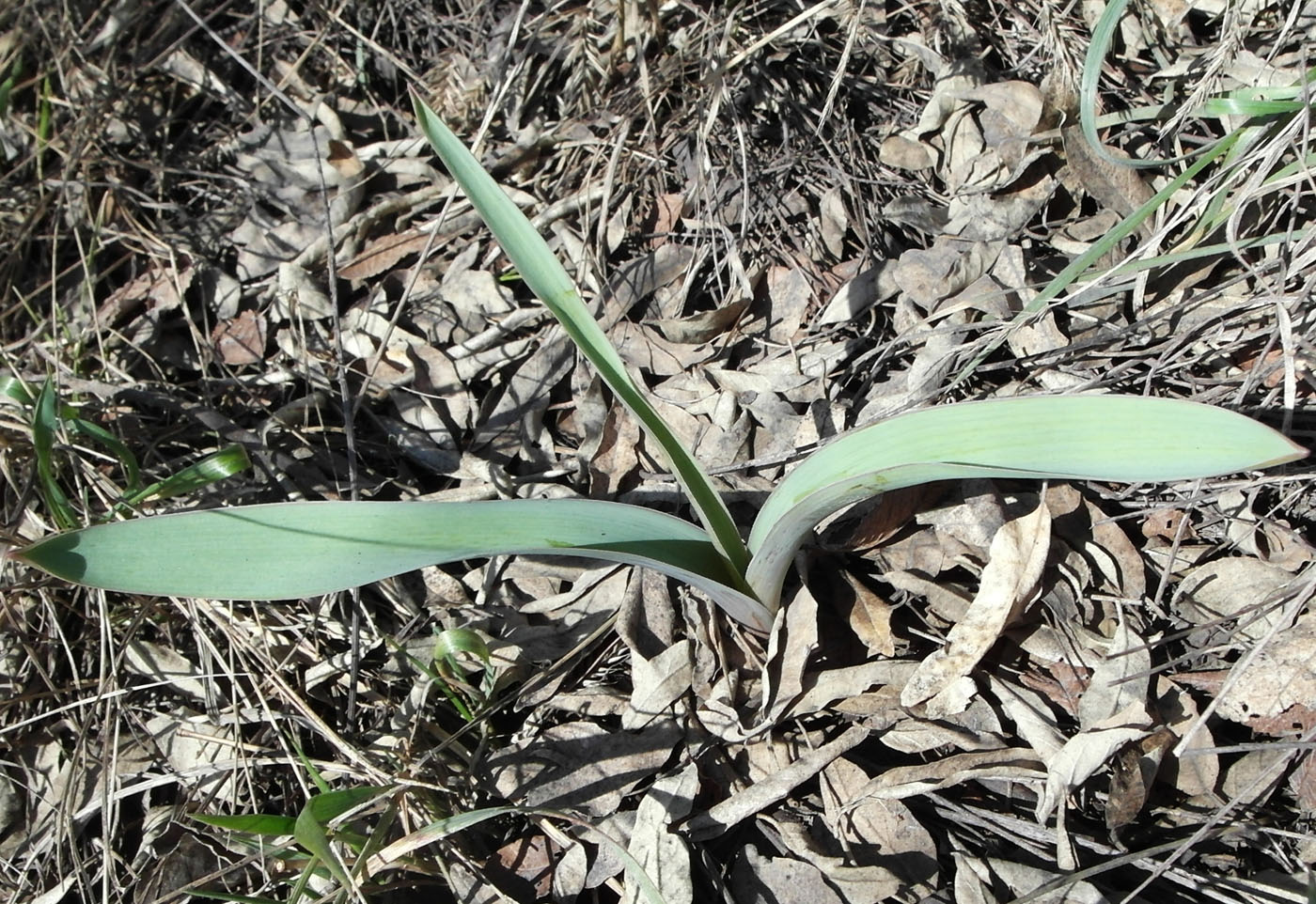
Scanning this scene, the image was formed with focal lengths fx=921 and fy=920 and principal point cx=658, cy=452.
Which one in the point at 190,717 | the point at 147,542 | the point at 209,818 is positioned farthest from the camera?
the point at 190,717

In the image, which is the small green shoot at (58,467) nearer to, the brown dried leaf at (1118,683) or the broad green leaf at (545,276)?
the broad green leaf at (545,276)

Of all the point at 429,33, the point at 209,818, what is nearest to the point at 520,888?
the point at 209,818

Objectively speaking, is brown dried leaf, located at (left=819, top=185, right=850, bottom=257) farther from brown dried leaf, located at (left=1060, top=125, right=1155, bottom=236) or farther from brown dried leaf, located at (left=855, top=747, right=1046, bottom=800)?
brown dried leaf, located at (left=855, top=747, right=1046, bottom=800)

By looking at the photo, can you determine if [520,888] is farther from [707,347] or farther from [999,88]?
[999,88]

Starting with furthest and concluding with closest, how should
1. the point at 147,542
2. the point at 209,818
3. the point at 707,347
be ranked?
the point at 707,347, the point at 209,818, the point at 147,542

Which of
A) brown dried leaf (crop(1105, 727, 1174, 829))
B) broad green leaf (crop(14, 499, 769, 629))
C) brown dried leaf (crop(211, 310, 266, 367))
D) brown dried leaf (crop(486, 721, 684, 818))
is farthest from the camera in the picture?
brown dried leaf (crop(211, 310, 266, 367))

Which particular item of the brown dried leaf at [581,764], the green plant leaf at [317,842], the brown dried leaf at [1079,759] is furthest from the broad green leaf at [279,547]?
the brown dried leaf at [1079,759]

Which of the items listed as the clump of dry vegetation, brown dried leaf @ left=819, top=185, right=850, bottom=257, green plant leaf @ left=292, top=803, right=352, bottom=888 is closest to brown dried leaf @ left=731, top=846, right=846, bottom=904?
the clump of dry vegetation
